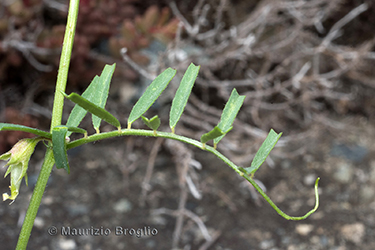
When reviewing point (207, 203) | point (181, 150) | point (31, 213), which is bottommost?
point (207, 203)

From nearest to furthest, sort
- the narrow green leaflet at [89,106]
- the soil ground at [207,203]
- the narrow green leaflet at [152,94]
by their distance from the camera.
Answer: the narrow green leaflet at [89,106] → the narrow green leaflet at [152,94] → the soil ground at [207,203]

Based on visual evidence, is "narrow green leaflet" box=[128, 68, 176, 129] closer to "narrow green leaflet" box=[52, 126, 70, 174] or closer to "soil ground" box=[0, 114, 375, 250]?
"narrow green leaflet" box=[52, 126, 70, 174]

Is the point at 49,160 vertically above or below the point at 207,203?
above

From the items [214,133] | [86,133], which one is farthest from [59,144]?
[214,133]

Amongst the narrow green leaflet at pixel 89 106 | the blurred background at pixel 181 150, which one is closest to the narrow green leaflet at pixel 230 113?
the narrow green leaflet at pixel 89 106

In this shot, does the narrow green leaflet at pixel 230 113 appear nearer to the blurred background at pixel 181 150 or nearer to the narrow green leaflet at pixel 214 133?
the narrow green leaflet at pixel 214 133

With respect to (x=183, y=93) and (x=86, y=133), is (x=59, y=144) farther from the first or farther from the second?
(x=183, y=93)

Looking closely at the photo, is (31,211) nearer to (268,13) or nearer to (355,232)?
(355,232)
